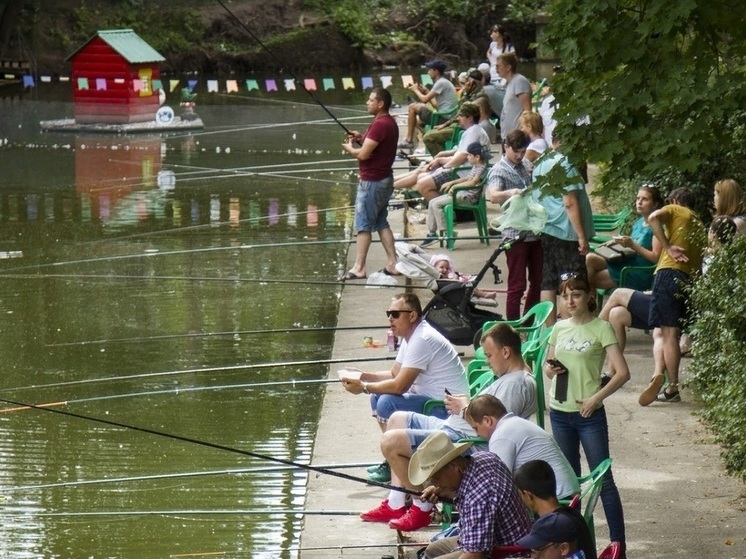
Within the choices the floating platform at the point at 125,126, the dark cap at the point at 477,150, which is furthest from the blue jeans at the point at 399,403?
the floating platform at the point at 125,126

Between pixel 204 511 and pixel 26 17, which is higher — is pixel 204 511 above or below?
below

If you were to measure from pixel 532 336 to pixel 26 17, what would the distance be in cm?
3418

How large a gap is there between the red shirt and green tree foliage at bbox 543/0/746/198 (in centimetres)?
613

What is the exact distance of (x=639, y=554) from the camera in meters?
7.01

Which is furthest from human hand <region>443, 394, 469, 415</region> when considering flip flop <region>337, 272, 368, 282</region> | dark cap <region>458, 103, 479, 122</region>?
dark cap <region>458, 103, 479, 122</region>

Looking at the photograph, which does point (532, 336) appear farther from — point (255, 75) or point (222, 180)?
point (255, 75)

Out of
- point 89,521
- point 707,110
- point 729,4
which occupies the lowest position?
point 89,521

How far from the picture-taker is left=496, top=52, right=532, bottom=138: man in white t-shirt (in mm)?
15844

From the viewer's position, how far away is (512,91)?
16422mm

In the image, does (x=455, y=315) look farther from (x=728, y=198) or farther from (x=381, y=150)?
(x=381, y=150)

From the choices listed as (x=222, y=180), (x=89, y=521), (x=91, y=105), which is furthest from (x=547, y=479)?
(x=91, y=105)

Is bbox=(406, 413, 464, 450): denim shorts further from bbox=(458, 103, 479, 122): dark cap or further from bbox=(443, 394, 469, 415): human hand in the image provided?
bbox=(458, 103, 479, 122): dark cap

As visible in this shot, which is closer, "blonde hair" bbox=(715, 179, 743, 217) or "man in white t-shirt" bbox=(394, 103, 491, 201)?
"blonde hair" bbox=(715, 179, 743, 217)

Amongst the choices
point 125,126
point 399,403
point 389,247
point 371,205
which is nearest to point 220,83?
point 125,126
